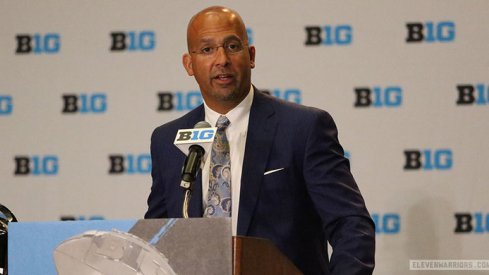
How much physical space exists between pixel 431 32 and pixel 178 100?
4.16 feet

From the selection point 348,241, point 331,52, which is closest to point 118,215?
point 331,52

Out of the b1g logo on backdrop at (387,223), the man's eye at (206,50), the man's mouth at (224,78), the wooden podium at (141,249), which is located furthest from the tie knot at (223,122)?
the b1g logo on backdrop at (387,223)

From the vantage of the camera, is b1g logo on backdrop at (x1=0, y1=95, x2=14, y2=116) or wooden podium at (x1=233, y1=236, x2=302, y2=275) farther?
b1g logo on backdrop at (x1=0, y1=95, x2=14, y2=116)

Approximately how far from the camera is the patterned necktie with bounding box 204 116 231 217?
2.82 m

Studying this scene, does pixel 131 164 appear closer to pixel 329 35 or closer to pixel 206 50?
pixel 329 35

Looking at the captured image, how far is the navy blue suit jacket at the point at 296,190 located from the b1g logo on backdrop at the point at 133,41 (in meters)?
1.45

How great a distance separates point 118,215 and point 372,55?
1.48 meters

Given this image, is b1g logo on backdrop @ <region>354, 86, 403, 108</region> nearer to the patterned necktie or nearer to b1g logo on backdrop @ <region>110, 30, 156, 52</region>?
b1g logo on backdrop @ <region>110, 30, 156, 52</region>

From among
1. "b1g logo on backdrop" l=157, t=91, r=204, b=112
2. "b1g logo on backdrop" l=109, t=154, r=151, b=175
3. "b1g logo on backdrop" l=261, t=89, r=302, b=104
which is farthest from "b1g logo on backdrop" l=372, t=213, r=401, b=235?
"b1g logo on backdrop" l=109, t=154, r=151, b=175

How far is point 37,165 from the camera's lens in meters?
4.39

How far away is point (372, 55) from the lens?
4.09 m

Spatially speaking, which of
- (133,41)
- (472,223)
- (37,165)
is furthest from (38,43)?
(472,223)

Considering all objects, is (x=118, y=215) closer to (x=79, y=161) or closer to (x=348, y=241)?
(x=79, y=161)

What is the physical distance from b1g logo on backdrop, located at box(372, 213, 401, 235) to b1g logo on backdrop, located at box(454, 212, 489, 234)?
0.86 ft
